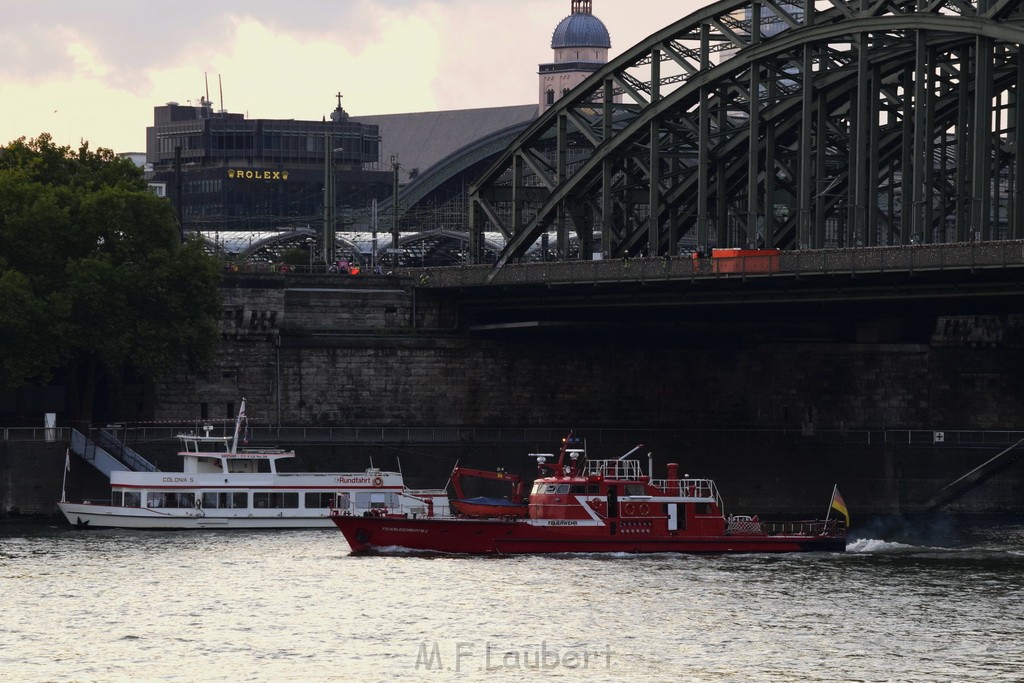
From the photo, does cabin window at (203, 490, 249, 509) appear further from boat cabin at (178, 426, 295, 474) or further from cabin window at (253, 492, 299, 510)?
boat cabin at (178, 426, 295, 474)

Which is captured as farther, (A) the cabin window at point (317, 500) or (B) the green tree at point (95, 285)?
(B) the green tree at point (95, 285)

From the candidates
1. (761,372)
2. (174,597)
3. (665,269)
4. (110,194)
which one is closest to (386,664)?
(174,597)

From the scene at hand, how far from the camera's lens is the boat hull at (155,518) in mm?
94875

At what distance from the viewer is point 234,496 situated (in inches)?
3775

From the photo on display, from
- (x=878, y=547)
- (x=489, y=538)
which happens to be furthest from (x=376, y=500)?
(x=878, y=547)

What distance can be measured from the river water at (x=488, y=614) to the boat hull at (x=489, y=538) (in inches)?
40.7

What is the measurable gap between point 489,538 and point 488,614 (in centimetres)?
1597

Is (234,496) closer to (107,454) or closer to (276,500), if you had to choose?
(276,500)

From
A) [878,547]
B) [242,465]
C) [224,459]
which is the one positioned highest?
[224,459]

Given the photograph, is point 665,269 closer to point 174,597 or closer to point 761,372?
point 761,372

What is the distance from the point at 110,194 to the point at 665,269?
2622cm

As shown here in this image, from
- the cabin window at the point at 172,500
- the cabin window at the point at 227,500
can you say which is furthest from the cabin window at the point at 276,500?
the cabin window at the point at 172,500

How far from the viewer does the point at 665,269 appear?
10044 cm

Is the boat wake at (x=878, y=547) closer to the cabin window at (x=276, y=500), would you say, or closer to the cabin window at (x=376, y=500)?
the cabin window at (x=376, y=500)
